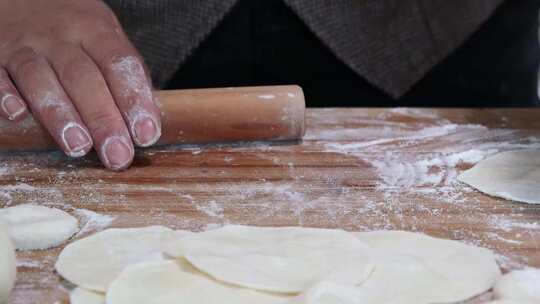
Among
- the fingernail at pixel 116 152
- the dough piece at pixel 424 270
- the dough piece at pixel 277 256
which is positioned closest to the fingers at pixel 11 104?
the fingernail at pixel 116 152

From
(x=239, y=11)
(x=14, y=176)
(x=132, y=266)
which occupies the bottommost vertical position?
(x=14, y=176)

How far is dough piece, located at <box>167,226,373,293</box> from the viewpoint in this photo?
107 cm

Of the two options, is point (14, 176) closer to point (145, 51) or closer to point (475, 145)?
point (145, 51)

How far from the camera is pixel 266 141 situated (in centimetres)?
170

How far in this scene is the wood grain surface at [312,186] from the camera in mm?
1290

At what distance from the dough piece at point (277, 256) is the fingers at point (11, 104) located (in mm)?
596

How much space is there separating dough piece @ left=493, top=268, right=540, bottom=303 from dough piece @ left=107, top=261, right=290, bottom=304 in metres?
0.34

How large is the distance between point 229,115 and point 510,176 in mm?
647

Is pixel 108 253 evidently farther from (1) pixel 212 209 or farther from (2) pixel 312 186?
(2) pixel 312 186

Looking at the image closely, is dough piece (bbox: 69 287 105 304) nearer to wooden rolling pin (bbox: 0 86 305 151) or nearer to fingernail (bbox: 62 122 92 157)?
fingernail (bbox: 62 122 92 157)

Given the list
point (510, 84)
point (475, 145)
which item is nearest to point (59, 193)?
point (475, 145)

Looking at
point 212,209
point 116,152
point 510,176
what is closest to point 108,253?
point 212,209

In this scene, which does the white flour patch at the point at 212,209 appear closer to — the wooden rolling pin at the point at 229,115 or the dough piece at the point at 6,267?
the wooden rolling pin at the point at 229,115

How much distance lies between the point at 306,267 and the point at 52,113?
732 mm
